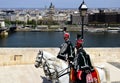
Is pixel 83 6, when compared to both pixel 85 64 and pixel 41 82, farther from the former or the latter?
pixel 85 64

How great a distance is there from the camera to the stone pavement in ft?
27.4

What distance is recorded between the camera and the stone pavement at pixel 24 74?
834 centimetres

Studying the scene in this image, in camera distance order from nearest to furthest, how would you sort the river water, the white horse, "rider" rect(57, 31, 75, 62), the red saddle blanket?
1. the red saddle blanket
2. the white horse
3. "rider" rect(57, 31, 75, 62)
4. the river water

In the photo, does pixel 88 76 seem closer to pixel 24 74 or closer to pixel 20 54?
pixel 24 74

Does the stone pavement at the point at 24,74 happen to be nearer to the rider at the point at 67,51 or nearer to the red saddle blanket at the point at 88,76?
the rider at the point at 67,51

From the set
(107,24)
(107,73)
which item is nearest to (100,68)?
(107,73)

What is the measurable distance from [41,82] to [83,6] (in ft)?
7.19

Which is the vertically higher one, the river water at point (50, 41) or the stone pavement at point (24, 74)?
the stone pavement at point (24, 74)

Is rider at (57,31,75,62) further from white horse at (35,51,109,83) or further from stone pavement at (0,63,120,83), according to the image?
stone pavement at (0,63,120,83)

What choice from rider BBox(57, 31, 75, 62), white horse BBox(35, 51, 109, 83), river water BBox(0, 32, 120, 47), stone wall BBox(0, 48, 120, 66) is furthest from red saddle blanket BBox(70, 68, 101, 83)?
river water BBox(0, 32, 120, 47)

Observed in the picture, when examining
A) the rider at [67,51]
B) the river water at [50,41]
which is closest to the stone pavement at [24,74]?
the rider at [67,51]

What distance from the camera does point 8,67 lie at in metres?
9.98

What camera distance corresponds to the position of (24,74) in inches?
354

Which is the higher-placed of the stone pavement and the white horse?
the white horse
